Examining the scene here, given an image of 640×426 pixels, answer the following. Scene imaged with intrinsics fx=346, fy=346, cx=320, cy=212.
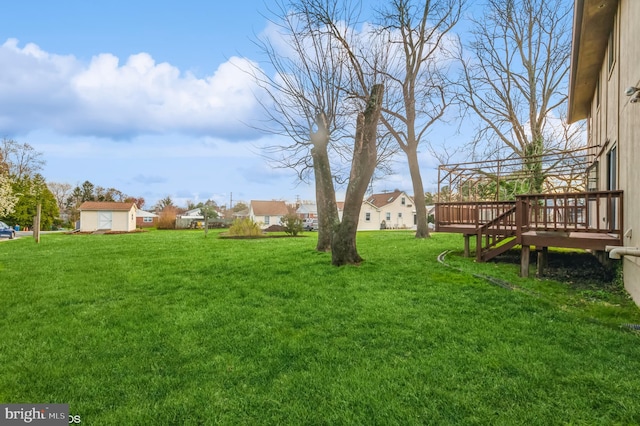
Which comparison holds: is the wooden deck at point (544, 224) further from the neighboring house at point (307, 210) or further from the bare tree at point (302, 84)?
the neighboring house at point (307, 210)

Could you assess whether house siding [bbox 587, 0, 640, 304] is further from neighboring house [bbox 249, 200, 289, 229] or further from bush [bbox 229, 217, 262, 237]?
neighboring house [bbox 249, 200, 289, 229]

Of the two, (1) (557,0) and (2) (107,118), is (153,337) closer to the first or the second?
(2) (107,118)

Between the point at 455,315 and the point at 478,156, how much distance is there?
1535 cm

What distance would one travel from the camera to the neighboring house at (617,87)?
4.91 meters

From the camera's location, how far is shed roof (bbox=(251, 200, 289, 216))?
4569 cm

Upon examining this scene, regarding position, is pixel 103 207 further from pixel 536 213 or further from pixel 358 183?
pixel 536 213

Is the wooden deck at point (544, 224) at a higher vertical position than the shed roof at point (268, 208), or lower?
lower

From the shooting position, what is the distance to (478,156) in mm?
17703

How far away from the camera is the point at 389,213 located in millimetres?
41750

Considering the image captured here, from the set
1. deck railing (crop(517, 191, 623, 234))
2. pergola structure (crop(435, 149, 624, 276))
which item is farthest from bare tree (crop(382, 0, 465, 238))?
deck railing (crop(517, 191, 623, 234))

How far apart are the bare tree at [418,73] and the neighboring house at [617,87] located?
5570 millimetres

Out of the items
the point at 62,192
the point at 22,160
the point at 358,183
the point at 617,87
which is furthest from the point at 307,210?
the point at 617,87

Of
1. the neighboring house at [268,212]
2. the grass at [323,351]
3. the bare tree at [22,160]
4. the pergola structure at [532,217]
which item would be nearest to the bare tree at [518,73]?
the pergola structure at [532,217]

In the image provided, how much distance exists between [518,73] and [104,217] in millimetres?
30254
